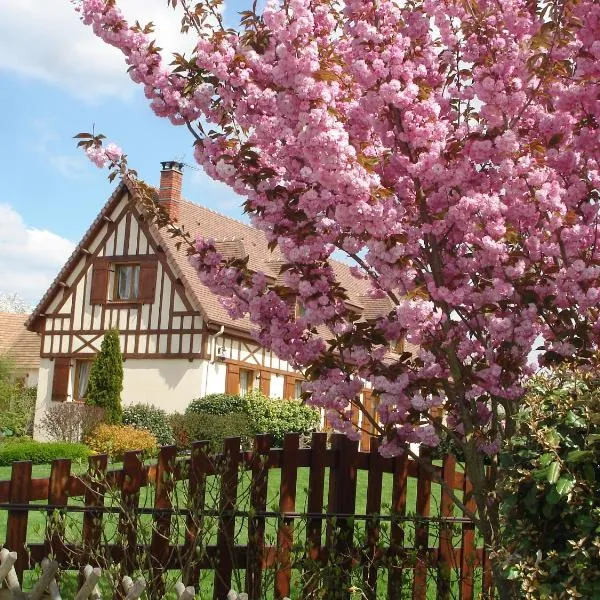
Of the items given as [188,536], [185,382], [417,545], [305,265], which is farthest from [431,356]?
[185,382]

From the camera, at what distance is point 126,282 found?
25766 mm

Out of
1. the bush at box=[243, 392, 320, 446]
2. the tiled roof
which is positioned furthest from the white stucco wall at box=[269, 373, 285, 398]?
the bush at box=[243, 392, 320, 446]

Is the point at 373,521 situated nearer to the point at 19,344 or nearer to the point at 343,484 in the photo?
the point at 343,484

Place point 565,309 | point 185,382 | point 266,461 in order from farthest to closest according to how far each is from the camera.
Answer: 1. point 185,382
2. point 266,461
3. point 565,309

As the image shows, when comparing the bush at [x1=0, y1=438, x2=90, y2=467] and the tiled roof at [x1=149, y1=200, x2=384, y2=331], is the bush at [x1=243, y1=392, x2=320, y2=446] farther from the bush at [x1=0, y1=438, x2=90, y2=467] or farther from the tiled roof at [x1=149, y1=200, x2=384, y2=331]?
the bush at [x1=0, y1=438, x2=90, y2=467]

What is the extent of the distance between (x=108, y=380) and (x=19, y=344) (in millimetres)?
12335

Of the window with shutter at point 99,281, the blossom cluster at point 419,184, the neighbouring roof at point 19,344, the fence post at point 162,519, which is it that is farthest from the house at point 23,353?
the blossom cluster at point 419,184

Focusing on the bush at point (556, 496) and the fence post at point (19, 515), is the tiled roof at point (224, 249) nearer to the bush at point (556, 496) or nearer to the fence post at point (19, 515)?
the fence post at point (19, 515)

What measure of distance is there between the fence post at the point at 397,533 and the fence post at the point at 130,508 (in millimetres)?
1443

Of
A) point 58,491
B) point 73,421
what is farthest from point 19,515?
point 73,421

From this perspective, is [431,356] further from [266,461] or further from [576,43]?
[576,43]

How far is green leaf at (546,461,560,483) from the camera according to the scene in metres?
3.47

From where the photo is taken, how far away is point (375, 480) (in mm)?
5641

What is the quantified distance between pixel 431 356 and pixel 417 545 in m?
1.28
